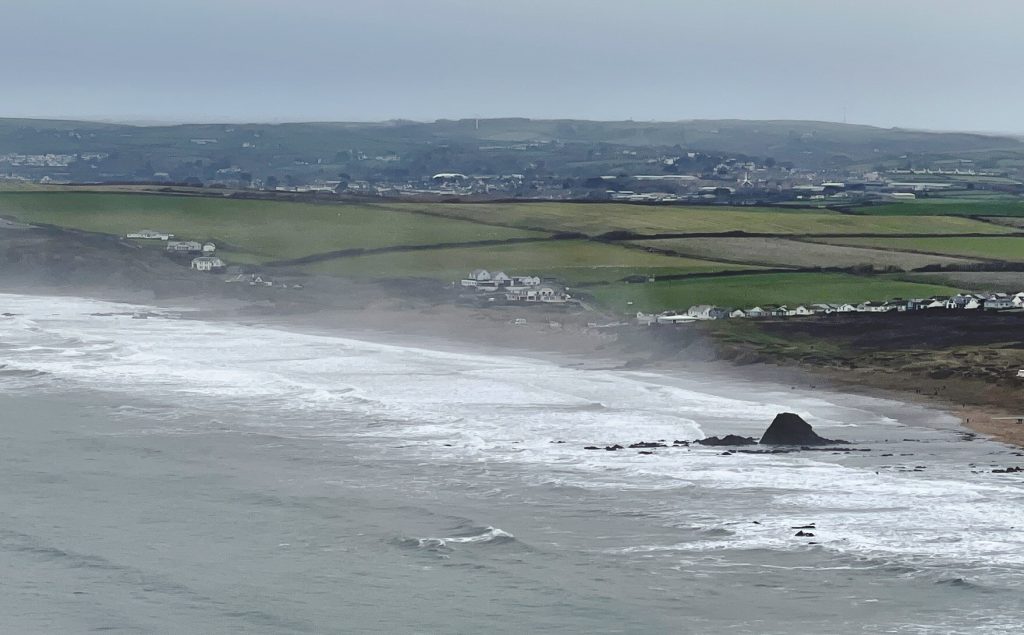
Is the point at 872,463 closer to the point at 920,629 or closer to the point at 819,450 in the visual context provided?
the point at 819,450

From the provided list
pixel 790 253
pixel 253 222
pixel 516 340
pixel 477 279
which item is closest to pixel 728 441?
pixel 516 340

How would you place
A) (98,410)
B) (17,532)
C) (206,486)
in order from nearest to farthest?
1. (17,532)
2. (206,486)
3. (98,410)

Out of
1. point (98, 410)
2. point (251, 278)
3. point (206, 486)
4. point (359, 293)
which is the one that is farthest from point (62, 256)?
point (206, 486)

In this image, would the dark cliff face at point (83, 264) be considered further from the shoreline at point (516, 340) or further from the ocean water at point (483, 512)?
the ocean water at point (483, 512)

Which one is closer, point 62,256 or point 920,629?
point 920,629

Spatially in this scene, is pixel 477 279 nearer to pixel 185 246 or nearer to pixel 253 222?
pixel 185 246

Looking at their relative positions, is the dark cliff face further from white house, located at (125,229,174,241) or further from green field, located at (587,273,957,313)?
green field, located at (587,273,957,313)
